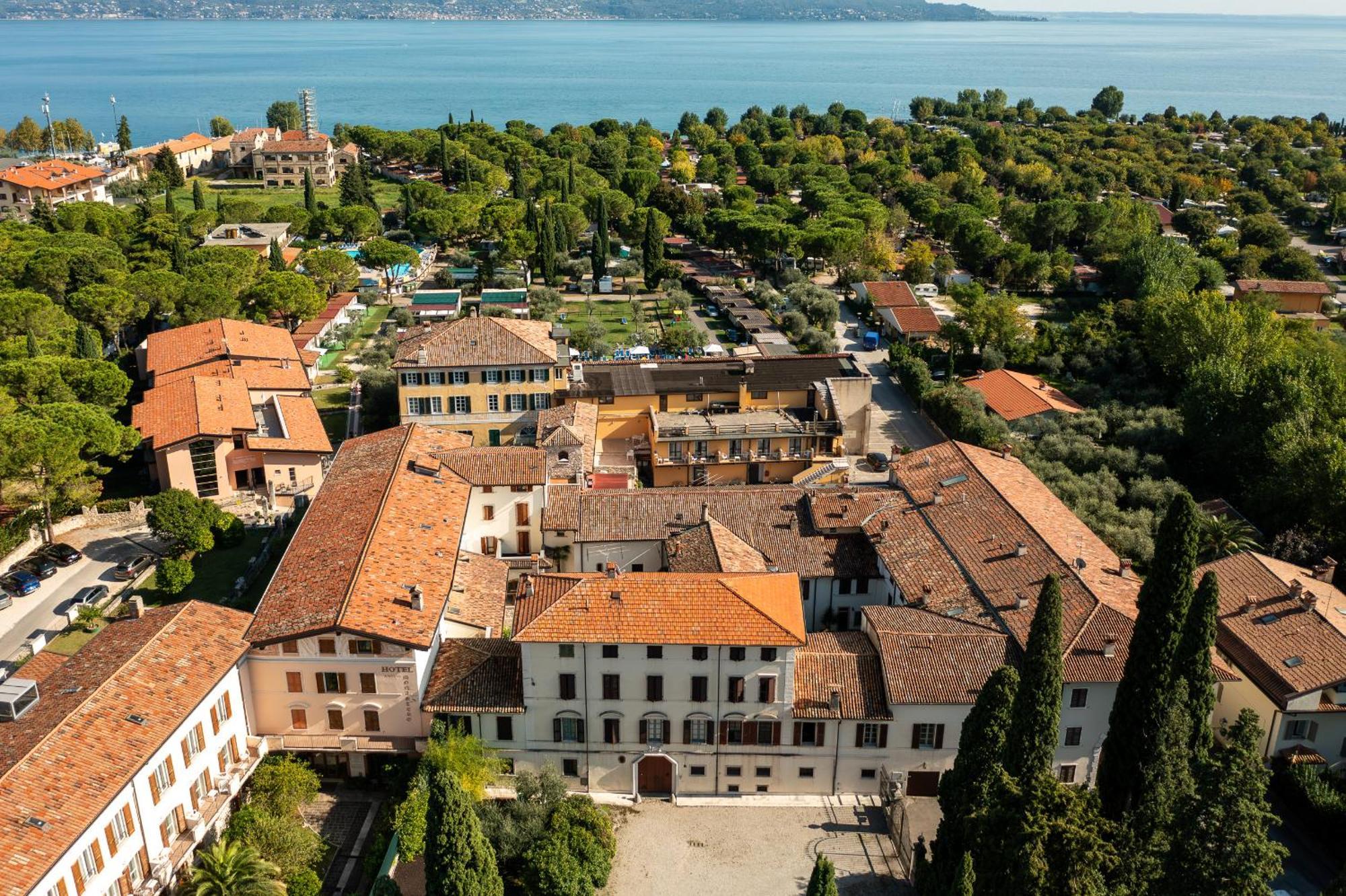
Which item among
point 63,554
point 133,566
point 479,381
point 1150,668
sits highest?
point 1150,668

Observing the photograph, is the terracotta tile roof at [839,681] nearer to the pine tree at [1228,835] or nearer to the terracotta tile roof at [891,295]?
the pine tree at [1228,835]

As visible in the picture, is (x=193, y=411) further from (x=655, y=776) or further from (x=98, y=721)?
(x=655, y=776)

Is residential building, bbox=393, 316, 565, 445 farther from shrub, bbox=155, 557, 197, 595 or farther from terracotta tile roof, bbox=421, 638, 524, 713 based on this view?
terracotta tile roof, bbox=421, 638, 524, 713

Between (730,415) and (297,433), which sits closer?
(297,433)

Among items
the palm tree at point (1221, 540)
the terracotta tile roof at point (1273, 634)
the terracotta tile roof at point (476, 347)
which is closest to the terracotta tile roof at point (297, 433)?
the terracotta tile roof at point (476, 347)

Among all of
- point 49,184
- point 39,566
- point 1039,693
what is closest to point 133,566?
point 39,566

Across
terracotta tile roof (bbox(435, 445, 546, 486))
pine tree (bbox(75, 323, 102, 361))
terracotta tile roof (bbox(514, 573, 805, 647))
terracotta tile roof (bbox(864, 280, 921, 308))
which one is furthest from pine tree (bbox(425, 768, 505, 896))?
terracotta tile roof (bbox(864, 280, 921, 308))

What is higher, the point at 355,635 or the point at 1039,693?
the point at 1039,693
